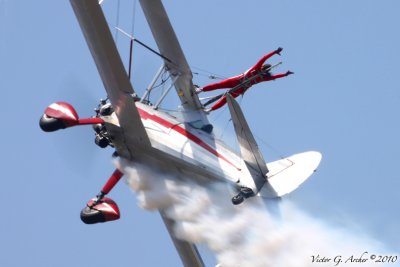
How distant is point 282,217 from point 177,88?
15.5ft

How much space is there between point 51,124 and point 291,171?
474 centimetres

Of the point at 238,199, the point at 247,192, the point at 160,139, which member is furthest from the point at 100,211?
the point at 247,192

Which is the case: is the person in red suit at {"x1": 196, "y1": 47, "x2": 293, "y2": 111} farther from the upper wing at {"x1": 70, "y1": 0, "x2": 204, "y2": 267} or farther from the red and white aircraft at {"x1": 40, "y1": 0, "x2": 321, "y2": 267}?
the upper wing at {"x1": 70, "y1": 0, "x2": 204, "y2": 267}

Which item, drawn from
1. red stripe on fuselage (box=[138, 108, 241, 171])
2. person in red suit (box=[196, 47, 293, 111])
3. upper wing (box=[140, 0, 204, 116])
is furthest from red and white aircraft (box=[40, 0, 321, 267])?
person in red suit (box=[196, 47, 293, 111])

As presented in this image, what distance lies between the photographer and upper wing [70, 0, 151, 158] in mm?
26297

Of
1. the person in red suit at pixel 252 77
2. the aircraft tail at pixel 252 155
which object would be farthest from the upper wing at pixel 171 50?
the aircraft tail at pixel 252 155

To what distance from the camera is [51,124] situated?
26219mm

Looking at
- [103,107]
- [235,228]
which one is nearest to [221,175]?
[235,228]

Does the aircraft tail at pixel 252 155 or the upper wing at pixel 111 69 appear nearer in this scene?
the aircraft tail at pixel 252 155

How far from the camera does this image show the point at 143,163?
27.6 meters

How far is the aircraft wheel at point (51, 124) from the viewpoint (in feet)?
86.0

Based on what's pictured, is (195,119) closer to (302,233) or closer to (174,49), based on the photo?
(174,49)

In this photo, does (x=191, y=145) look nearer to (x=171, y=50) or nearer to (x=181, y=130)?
(x=181, y=130)

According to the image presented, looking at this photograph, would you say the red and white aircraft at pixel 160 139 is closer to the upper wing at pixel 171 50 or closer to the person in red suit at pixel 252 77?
the upper wing at pixel 171 50
